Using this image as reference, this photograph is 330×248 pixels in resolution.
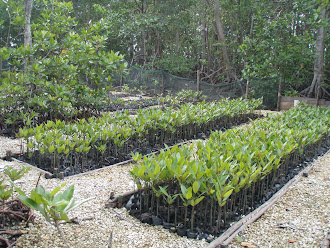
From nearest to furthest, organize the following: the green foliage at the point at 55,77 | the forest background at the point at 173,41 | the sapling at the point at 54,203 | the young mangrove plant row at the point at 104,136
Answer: the sapling at the point at 54,203, the young mangrove plant row at the point at 104,136, the green foliage at the point at 55,77, the forest background at the point at 173,41

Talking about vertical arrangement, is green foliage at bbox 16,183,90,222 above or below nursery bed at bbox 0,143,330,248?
above

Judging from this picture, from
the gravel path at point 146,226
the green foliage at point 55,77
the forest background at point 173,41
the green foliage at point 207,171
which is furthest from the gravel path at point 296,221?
the green foliage at point 55,77

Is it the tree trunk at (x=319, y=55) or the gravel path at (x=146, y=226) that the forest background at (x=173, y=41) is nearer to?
the tree trunk at (x=319, y=55)

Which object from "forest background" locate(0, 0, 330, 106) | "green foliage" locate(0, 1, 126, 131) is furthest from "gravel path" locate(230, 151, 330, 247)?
"green foliage" locate(0, 1, 126, 131)

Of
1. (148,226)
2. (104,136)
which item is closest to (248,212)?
(148,226)

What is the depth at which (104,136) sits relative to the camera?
422 centimetres

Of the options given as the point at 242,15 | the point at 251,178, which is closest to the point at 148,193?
the point at 251,178

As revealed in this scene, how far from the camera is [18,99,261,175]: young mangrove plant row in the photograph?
3944 mm

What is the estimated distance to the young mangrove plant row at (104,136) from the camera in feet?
12.9

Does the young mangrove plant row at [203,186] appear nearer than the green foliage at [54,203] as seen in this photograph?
No

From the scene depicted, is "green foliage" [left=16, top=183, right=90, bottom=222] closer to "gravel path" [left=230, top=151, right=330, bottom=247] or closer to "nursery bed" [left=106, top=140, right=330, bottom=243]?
"nursery bed" [left=106, top=140, right=330, bottom=243]

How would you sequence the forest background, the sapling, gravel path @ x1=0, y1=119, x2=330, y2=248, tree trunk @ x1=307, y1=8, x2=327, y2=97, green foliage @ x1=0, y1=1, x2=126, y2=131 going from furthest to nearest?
tree trunk @ x1=307, y1=8, x2=327, y2=97
the forest background
green foliage @ x1=0, y1=1, x2=126, y2=131
gravel path @ x1=0, y1=119, x2=330, y2=248
the sapling

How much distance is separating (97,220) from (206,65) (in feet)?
55.4

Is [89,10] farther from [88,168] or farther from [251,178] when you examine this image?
[251,178]
